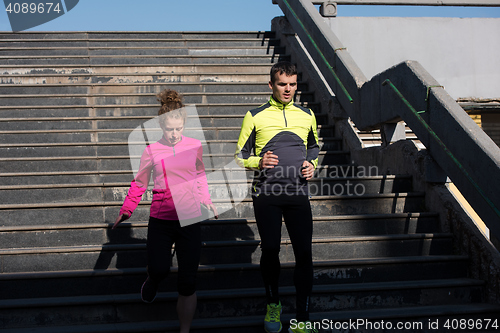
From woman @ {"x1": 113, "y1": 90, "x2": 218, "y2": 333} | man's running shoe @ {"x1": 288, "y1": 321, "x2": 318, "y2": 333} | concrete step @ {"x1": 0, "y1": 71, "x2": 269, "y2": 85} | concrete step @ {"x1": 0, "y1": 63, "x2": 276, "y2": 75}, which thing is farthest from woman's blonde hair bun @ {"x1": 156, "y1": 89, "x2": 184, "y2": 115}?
concrete step @ {"x1": 0, "y1": 63, "x2": 276, "y2": 75}

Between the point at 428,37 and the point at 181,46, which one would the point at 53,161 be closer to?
the point at 181,46

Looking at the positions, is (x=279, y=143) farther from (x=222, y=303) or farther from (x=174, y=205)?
(x=222, y=303)

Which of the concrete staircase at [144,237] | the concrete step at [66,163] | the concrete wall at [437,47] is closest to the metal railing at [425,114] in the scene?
the concrete staircase at [144,237]

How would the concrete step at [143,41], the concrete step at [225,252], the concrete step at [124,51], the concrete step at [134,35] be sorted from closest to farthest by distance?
the concrete step at [225,252], the concrete step at [124,51], the concrete step at [143,41], the concrete step at [134,35]

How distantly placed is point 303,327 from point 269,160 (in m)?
1.17

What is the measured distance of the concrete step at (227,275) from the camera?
4.12 m

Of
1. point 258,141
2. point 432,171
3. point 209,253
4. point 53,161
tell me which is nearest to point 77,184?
point 53,161

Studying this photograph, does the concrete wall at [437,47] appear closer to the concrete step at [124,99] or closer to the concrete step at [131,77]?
the concrete step at [131,77]

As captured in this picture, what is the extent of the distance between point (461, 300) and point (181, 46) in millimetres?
6836

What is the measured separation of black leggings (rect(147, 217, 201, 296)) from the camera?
3.48m

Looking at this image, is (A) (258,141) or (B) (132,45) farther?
(B) (132,45)

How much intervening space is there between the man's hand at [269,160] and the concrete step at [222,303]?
112 centimetres

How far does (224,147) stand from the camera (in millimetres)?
6559

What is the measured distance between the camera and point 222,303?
13.3 feet
